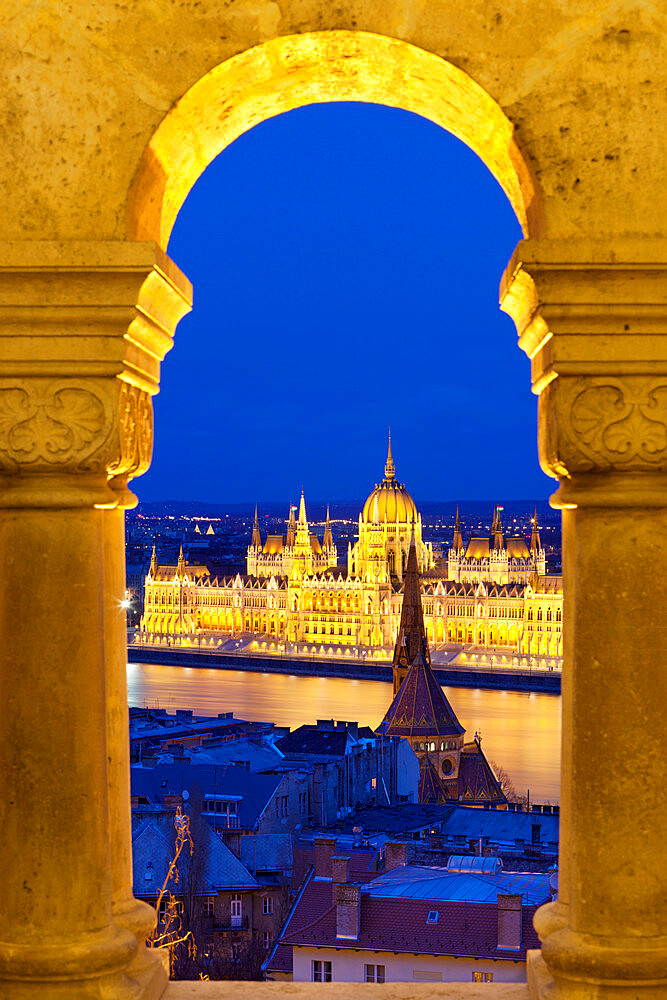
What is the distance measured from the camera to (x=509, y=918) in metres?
9.69

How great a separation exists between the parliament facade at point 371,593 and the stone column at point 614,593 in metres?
54.2

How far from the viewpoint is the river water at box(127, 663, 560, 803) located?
29.7m

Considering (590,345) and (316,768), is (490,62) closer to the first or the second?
(590,345)

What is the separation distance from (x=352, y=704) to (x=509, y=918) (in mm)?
32892

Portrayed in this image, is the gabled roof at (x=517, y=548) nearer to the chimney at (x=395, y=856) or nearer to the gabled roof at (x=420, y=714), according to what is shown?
the gabled roof at (x=420, y=714)

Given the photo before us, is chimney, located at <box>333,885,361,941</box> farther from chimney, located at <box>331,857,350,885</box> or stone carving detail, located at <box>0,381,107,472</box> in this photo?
stone carving detail, located at <box>0,381,107,472</box>

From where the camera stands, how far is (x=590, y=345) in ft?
6.80

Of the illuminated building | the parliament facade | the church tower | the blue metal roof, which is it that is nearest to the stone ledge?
the blue metal roof

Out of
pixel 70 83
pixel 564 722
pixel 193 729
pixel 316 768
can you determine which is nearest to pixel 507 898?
pixel 564 722

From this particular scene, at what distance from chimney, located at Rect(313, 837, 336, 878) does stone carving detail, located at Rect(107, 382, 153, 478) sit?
1051 cm

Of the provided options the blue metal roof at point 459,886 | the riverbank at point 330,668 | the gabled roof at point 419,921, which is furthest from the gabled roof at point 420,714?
the gabled roof at point 419,921

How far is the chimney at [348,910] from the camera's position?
1006cm

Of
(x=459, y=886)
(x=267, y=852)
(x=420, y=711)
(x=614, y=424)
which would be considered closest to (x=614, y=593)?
(x=614, y=424)

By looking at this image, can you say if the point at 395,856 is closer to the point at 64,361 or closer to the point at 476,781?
the point at 64,361
